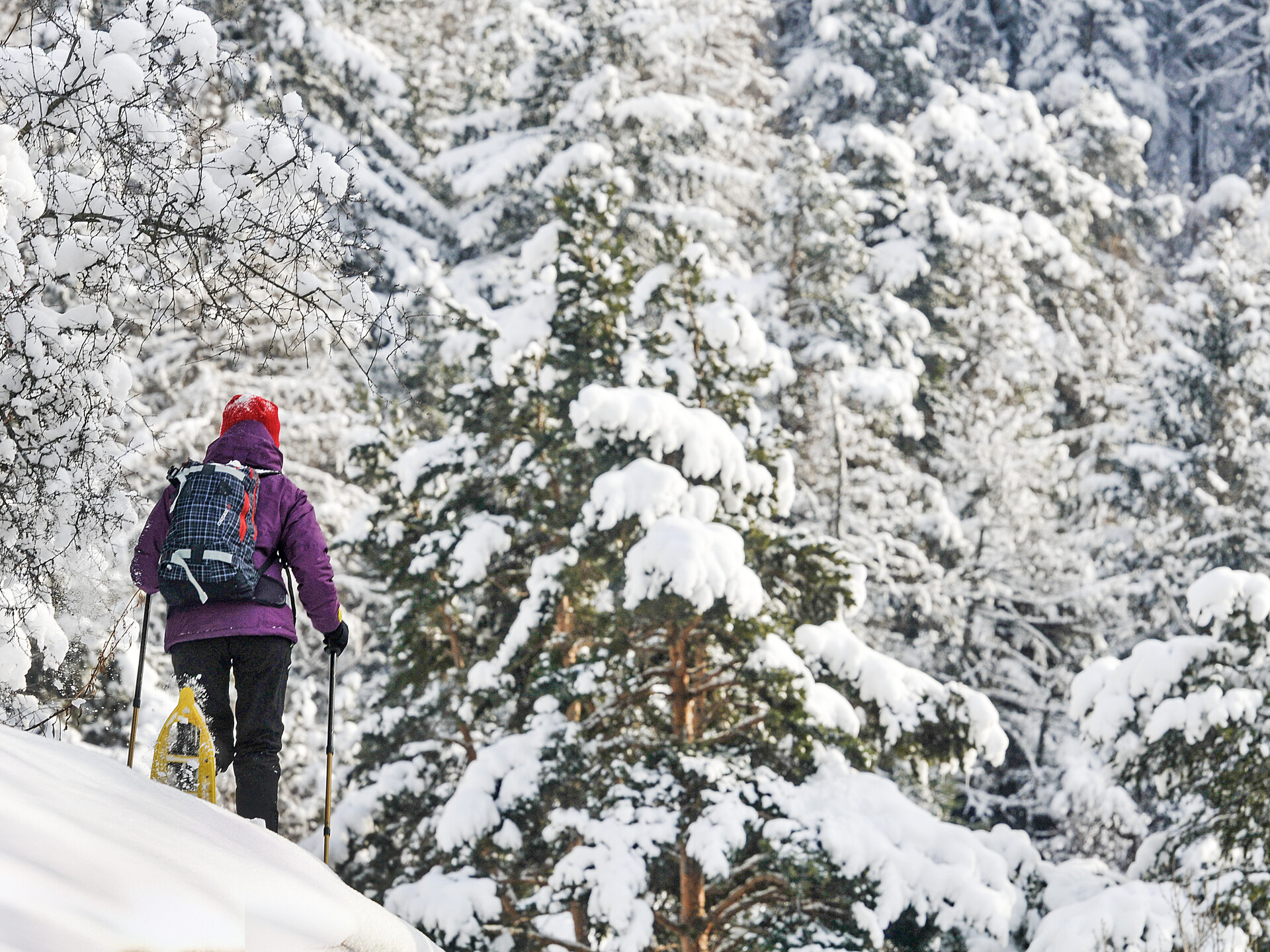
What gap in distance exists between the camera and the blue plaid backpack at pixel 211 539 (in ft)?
14.1

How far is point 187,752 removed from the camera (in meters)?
4.34

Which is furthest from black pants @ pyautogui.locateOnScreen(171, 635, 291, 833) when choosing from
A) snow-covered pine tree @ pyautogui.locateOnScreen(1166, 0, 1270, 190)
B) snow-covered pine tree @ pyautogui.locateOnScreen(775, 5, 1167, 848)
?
snow-covered pine tree @ pyautogui.locateOnScreen(1166, 0, 1270, 190)

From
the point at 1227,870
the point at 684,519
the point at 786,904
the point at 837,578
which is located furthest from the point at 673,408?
the point at 1227,870

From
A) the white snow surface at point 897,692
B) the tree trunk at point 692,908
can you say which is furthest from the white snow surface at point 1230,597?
the tree trunk at point 692,908

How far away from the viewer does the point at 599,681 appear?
31.4ft

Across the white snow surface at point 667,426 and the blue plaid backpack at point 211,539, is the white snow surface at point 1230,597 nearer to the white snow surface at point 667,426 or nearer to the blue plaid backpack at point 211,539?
the white snow surface at point 667,426

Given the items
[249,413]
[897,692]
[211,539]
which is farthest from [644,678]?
[211,539]

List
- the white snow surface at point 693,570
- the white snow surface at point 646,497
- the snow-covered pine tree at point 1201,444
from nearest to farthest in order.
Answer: the white snow surface at point 693,570, the white snow surface at point 646,497, the snow-covered pine tree at point 1201,444

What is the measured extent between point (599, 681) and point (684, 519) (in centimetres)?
173

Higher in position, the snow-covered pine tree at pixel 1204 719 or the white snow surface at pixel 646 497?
the white snow surface at pixel 646 497

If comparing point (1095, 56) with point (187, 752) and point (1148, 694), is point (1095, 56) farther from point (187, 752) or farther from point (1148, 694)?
point (187, 752)

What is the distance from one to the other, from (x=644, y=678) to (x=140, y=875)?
746cm

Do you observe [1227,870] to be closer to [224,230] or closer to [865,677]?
[865,677]

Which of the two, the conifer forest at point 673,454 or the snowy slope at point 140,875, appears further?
the conifer forest at point 673,454
